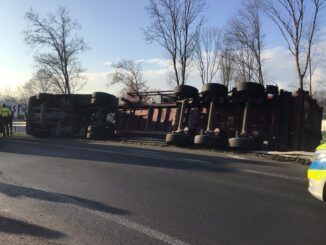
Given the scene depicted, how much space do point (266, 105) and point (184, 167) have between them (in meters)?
5.17

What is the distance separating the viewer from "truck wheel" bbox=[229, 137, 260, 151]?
1331cm

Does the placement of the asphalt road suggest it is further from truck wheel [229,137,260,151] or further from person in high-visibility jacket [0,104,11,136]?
person in high-visibility jacket [0,104,11,136]

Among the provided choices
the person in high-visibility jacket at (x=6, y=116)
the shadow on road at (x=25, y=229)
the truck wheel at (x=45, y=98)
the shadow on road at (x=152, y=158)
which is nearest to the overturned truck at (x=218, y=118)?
the shadow on road at (x=152, y=158)

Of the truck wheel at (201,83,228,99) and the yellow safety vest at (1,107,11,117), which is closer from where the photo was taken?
the truck wheel at (201,83,228,99)

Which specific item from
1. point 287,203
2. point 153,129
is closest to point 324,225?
point 287,203

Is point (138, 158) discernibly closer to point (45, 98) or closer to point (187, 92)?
point (187, 92)

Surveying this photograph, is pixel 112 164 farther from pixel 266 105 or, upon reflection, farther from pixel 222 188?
pixel 266 105

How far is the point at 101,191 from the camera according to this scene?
805 centimetres

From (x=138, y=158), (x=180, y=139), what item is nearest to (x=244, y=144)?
(x=180, y=139)

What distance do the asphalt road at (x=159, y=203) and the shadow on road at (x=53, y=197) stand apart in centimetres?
2

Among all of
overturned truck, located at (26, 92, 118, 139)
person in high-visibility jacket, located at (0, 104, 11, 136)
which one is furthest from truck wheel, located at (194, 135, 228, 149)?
person in high-visibility jacket, located at (0, 104, 11, 136)

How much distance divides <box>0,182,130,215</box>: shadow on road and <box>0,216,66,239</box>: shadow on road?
39.5 inches

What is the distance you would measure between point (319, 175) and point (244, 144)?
7.40 m

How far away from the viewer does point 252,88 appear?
13.9m
